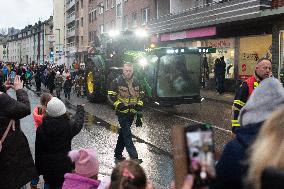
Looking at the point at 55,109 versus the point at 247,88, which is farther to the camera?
the point at 247,88

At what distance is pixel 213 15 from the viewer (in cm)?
2417

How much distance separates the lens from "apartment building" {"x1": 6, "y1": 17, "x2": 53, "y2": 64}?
116 metres

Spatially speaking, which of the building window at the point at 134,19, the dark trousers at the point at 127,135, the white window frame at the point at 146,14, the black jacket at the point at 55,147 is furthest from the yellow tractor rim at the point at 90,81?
the building window at the point at 134,19

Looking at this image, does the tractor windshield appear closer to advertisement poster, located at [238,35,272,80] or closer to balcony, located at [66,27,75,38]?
advertisement poster, located at [238,35,272,80]

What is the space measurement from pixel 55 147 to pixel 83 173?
157cm

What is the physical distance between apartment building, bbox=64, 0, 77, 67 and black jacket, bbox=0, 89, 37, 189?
226 feet

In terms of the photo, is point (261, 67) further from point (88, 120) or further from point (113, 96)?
point (88, 120)

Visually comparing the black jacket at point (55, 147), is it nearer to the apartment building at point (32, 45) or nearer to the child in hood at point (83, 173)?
the child in hood at point (83, 173)

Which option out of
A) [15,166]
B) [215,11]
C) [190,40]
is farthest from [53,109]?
[190,40]

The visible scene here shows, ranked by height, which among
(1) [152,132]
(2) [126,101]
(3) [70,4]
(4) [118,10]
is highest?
(3) [70,4]

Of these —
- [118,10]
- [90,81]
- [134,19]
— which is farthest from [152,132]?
[118,10]

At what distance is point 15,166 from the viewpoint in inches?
196

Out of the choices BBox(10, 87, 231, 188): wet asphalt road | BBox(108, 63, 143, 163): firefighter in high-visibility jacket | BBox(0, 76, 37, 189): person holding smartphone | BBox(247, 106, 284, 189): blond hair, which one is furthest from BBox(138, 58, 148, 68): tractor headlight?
BBox(247, 106, 284, 189): blond hair

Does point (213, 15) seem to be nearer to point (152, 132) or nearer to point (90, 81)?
point (90, 81)
